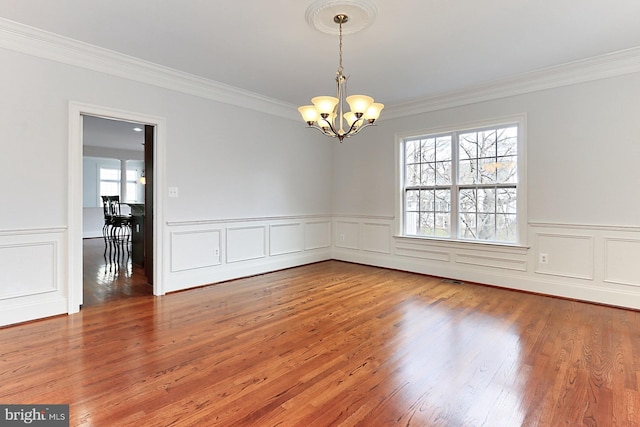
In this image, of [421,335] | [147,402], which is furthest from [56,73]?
[421,335]

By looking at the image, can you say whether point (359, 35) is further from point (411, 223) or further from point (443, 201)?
point (411, 223)

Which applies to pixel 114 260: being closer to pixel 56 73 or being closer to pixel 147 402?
pixel 56 73

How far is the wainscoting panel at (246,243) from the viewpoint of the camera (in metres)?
4.80

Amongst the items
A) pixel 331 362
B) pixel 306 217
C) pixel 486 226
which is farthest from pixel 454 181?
pixel 331 362

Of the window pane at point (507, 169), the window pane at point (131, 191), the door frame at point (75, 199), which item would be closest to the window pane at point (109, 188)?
the window pane at point (131, 191)

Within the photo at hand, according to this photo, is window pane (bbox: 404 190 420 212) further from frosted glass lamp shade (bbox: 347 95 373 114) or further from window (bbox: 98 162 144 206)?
window (bbox: 98 162 144 206)

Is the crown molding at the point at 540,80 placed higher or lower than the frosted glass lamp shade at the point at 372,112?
higher

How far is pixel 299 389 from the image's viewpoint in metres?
2.04

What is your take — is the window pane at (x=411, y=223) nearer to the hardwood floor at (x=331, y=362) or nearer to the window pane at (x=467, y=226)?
the window pane at (x=467, y=226)

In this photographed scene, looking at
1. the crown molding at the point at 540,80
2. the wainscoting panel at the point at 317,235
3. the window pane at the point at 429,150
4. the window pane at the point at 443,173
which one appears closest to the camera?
the crown molding at the point at 540,80

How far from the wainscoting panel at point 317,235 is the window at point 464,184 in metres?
1.54

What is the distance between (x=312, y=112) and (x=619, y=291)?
12.5 ft

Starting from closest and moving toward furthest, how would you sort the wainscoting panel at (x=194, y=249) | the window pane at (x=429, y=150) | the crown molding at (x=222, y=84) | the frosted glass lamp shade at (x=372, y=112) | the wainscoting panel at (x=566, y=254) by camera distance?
the frosted glass lamp shade at (x=372, y=112), the crown molding at (x=222, y=84), the wainscoting panel at (x=566, y=254), the wainscoting panel at (x=194, y=249), the window pane at (x=429, y=150)

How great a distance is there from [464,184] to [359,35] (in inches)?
108
